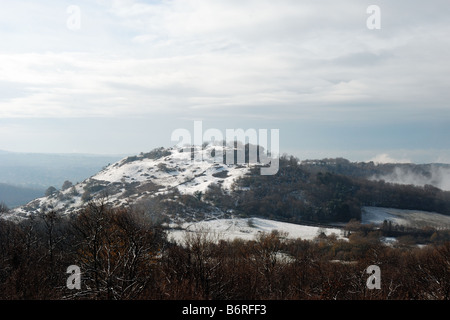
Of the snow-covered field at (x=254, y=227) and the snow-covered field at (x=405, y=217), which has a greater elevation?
the snow-covered field at (x=254, y=227)

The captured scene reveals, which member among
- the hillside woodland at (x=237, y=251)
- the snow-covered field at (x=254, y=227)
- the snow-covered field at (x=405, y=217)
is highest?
the hillside woodland at (x=237, y=251)

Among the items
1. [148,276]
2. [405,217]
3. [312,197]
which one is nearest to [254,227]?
[312,197]

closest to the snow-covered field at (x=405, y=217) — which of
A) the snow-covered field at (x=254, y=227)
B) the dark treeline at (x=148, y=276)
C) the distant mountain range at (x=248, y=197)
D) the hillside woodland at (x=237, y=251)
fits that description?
the distant mountain range at (x=248, y=197)

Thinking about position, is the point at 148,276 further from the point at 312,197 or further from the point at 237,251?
the point at 312,197

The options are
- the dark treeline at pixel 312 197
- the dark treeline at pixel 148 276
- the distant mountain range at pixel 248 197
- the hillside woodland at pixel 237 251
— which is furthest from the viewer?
the dark treeline at pixel 312 197

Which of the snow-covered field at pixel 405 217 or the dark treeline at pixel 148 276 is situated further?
the snow-covered field at pixel 405 217

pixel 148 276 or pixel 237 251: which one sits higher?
pixel 148 276

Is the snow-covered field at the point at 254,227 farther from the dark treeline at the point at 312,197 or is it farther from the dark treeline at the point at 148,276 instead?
the dark treeline at the point at 148,276
